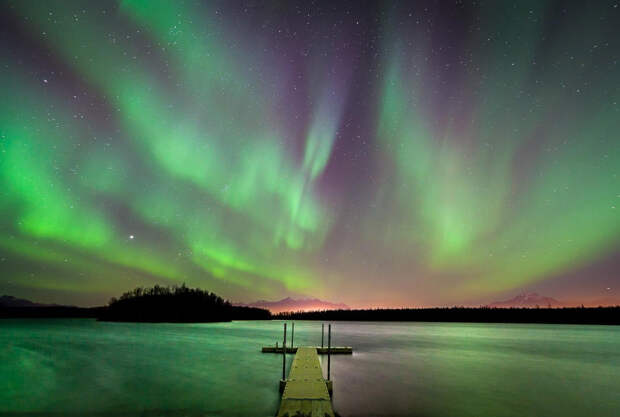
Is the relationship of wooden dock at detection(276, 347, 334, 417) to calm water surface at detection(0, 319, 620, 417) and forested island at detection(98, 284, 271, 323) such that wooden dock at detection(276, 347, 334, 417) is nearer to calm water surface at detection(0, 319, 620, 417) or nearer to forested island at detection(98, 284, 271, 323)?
calm water surface at detection(0, 319, 620, 417)

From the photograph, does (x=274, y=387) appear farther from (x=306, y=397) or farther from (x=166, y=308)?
(x=166, y=308)

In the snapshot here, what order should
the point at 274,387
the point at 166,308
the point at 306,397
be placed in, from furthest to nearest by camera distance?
the point at 166,308
the point at 274,387
the point at 306,397

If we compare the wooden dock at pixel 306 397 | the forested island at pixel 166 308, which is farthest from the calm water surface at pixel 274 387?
the forested island at pixel 166 308

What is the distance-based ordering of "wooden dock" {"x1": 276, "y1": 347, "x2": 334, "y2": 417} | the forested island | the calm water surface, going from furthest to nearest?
the forested island, the calm water surface, "wooden dock" {"x1": 276, "y1": 347, "x2": 334, "y2": 417}

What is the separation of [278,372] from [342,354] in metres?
11.9

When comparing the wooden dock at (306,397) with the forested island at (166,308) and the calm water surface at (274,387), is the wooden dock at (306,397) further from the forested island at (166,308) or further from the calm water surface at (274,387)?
the forested island at (166,308)

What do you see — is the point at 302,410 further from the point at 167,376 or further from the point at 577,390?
the point at 577,390

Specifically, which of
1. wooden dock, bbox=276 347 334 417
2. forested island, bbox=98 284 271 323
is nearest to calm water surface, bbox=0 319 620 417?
wooden dock, bbox=276 347 334 417

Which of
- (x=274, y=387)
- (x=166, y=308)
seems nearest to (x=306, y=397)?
(x=274, y=387)

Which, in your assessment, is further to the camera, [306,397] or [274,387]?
[274,387]

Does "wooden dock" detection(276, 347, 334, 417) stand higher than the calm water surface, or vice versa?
"wooden dock" detection(276, 347, 334, 417)

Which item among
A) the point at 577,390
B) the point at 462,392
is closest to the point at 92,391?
the point at 462,392

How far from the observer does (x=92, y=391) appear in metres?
19.2

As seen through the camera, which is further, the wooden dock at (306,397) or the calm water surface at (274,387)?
the calm water surface at (274,387)
